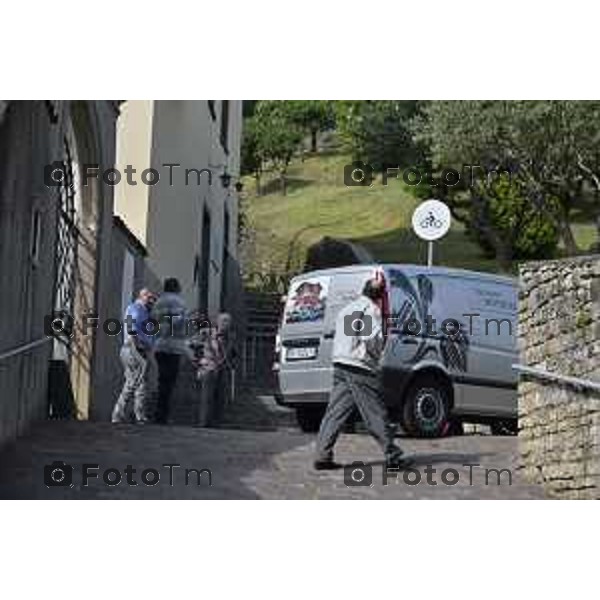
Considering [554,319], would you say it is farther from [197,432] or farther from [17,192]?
[17,192]

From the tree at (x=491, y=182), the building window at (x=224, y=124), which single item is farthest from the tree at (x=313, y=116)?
the tree at (x=491, y=182)

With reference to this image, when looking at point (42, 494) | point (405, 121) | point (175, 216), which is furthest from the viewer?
point (175, 216)

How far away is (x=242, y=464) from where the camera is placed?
34.6 ft

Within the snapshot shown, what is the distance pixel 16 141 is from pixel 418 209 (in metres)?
2.48

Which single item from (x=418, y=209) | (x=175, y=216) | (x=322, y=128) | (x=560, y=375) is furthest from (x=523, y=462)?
(x=175, y=216)

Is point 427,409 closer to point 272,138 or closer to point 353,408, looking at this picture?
point 353,408

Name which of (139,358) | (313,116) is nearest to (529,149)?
(313,116)

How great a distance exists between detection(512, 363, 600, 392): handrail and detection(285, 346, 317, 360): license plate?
1294 millimetres

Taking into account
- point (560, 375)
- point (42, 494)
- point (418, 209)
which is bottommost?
point (42, 494)

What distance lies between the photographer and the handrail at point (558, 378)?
403 inches

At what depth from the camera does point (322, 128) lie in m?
10.4

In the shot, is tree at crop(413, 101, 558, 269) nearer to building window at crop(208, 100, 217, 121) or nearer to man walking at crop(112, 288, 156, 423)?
building window at crop(208, 100, 217, 121)

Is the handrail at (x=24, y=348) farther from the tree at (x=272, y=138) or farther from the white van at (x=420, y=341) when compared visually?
the tree at (x=272, y=138)

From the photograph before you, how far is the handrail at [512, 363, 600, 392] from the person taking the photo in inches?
403
